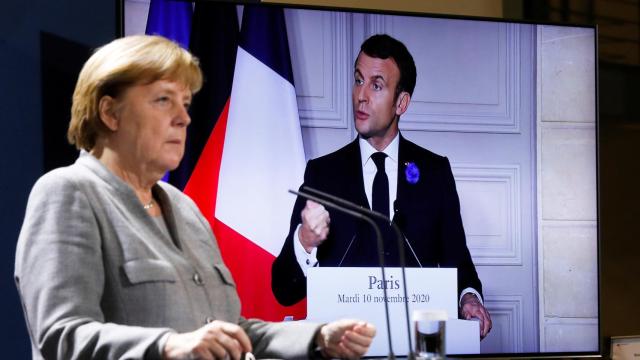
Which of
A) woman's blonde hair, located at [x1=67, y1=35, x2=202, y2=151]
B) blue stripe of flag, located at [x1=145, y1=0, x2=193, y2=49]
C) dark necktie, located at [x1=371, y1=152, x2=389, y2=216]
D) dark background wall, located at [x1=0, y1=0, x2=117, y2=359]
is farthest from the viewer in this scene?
dark necktie, located at [x1=371, y1=152, x2=389, y2=216]

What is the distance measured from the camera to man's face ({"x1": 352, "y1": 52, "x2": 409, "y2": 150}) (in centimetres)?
381

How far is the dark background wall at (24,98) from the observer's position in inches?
132

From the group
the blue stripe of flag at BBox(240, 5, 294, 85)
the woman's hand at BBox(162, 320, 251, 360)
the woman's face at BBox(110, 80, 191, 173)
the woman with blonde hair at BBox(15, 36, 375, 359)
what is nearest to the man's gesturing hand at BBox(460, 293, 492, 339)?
the blue stripe of flag at BBox(240, 5, 294, 85)

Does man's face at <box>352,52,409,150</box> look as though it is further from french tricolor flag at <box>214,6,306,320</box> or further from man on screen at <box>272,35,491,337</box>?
french tricolor flag at <box>214,6,306,320</box>

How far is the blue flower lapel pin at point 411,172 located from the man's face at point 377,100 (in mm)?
128

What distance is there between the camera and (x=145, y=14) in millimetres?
3652

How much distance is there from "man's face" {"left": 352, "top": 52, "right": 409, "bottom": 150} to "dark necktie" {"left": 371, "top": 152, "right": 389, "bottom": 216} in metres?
0.05

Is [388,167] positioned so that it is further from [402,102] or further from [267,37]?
[267,37]

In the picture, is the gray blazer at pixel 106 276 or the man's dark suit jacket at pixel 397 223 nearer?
the gray blazer at pixel 106 276

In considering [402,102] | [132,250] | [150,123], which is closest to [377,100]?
[402,102]

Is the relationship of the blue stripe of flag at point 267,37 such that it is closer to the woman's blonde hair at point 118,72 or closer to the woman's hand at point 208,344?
the woman's blonde hair at point 118,72

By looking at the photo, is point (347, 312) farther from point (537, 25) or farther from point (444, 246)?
point (537, 25)

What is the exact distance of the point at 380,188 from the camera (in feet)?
12.5

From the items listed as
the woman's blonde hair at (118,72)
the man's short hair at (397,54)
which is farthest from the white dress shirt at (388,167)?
the woman's blonde hair at (118,72)
